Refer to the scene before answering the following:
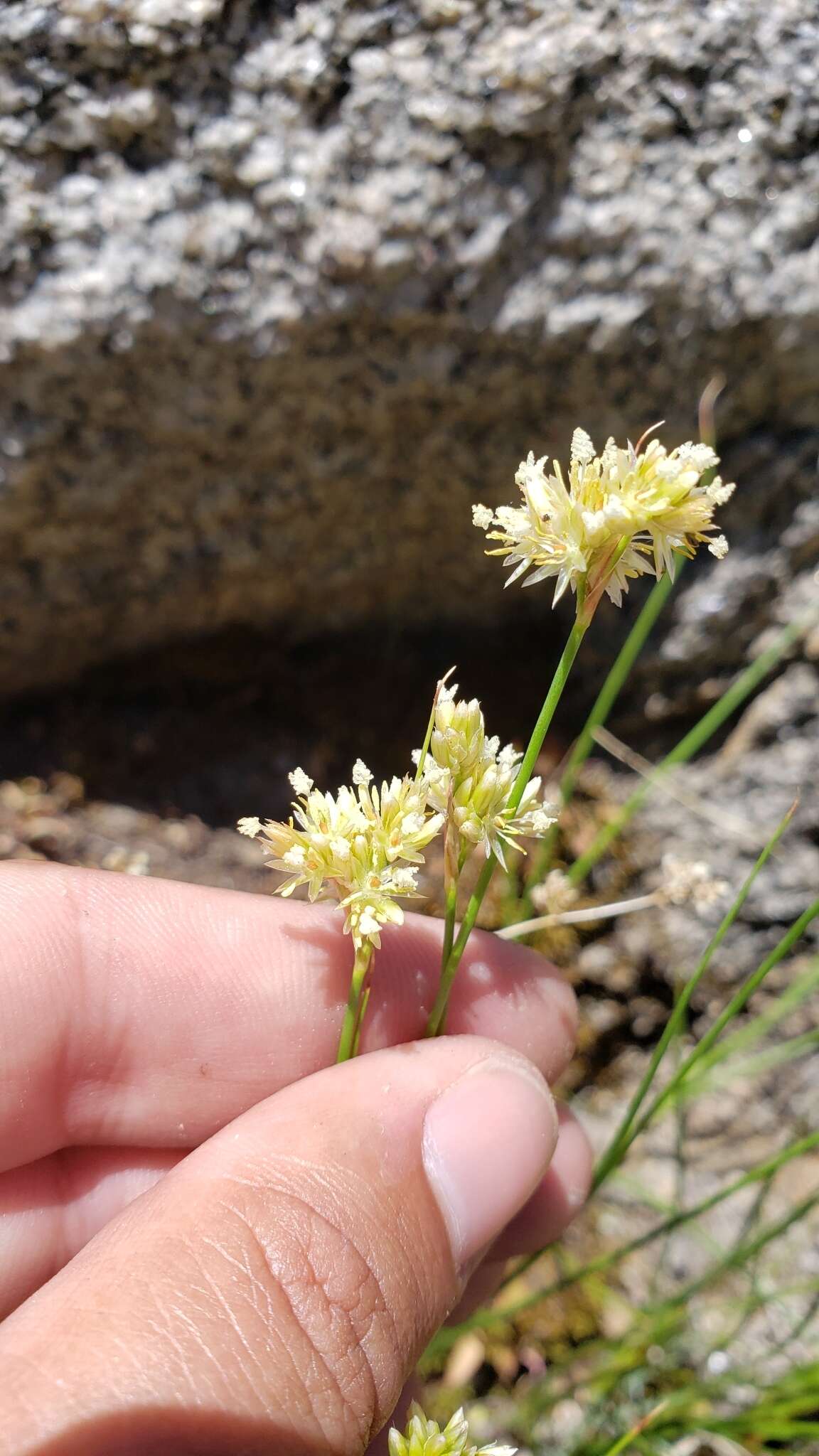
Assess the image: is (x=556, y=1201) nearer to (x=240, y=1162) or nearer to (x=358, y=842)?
(x=240, y=1162)

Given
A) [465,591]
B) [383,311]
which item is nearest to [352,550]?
[465,591]

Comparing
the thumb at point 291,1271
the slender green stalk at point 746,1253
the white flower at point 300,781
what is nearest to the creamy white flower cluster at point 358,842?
the white flower at point 300,781

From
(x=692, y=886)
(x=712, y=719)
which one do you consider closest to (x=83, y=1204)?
(x=692, y=886)

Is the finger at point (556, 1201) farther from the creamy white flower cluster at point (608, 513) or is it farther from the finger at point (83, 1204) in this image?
the creamy white flower cluster at point (608, 513)

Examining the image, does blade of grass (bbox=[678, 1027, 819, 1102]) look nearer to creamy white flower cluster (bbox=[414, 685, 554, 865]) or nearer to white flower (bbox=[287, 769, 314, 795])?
creamy white flower cluster (bbox=[414, 685, 554, 865])

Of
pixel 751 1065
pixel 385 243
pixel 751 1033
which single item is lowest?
pixel 751 1065

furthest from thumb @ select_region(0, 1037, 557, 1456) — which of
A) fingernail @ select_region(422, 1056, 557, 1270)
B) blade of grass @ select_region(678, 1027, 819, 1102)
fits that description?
blade of grass @ select_region(678, 1027, 819, 1102)
